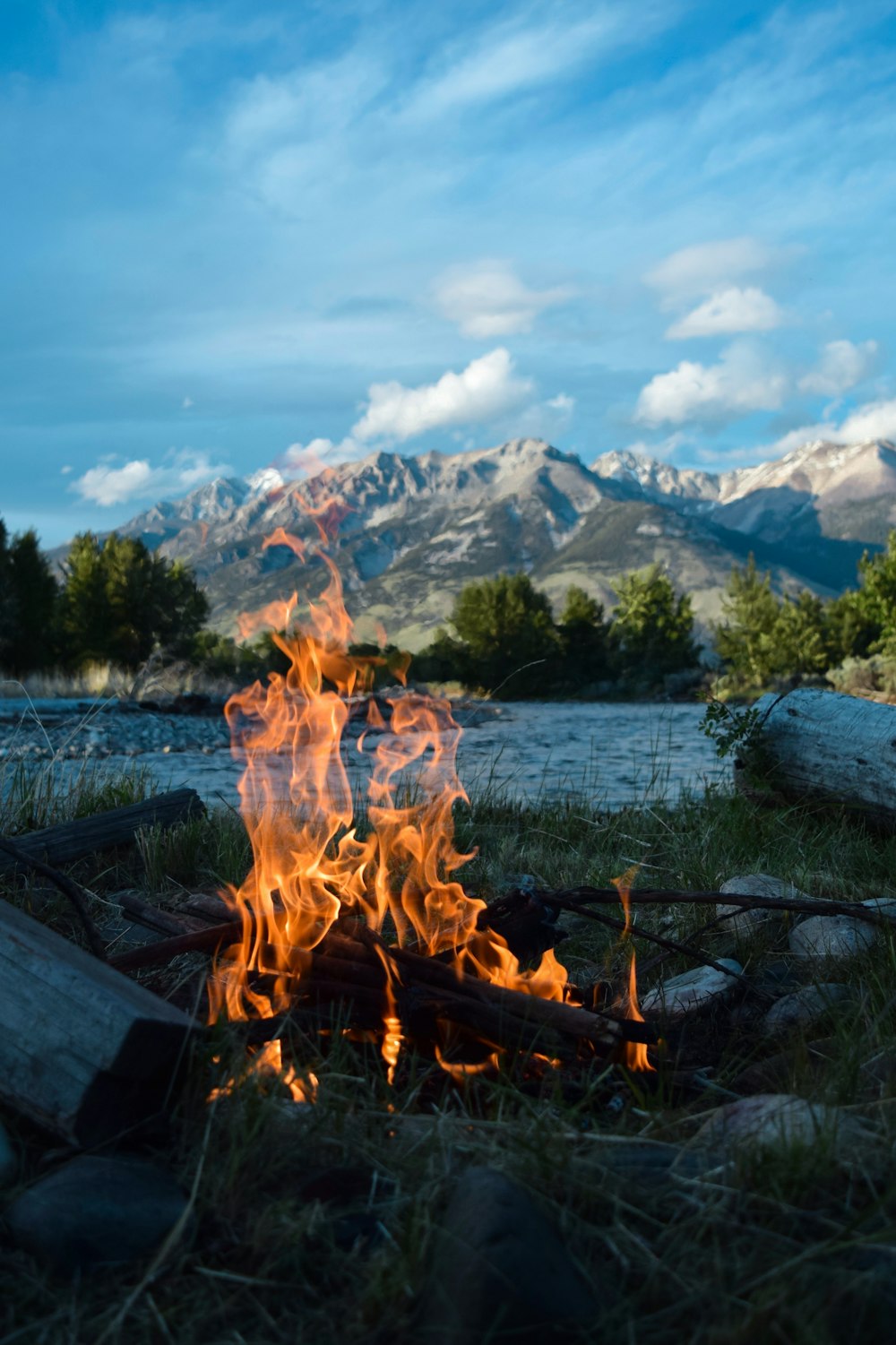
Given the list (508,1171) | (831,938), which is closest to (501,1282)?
(508,1171)

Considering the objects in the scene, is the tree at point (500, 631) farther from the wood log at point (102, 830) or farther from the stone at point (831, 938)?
the stone at point (831, 938)

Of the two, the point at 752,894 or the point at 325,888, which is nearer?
the point at 325,888

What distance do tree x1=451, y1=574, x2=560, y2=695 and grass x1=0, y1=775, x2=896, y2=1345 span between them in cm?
3011

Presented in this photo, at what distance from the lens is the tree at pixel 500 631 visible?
33.0m

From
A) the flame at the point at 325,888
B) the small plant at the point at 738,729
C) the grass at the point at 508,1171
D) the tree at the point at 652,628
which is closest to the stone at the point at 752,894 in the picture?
the grass at the point at 508,1171

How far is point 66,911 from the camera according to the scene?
3691mm

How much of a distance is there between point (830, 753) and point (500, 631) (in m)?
28.1

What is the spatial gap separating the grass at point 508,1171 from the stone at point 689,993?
21 centimetres

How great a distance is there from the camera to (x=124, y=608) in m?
26.8

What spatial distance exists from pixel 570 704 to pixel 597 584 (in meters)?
156

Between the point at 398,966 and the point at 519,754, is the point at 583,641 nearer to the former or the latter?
the point at 519,754

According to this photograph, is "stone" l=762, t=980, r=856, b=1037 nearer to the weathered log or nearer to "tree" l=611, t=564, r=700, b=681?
the weathered log

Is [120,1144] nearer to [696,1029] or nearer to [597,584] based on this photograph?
[696,1029]

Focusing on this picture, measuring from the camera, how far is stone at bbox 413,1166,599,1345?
52.3 inches
